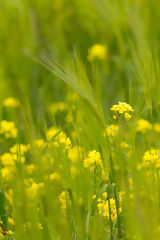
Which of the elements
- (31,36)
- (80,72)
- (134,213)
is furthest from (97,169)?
(31,36)

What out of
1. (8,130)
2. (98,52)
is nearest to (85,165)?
(8,130)

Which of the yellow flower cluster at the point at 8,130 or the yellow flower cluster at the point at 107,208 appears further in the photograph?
the yellow flower cluster at the point at 8,130

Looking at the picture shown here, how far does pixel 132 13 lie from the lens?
1.77m

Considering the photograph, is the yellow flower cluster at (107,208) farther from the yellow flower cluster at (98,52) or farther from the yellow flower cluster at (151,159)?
the yellow flower cluster at (98,52)

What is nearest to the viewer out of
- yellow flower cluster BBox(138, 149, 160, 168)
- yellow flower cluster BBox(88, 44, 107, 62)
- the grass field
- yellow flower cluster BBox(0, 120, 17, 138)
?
the grass field

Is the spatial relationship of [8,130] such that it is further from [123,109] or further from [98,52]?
[98,52]

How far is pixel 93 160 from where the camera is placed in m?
0.99

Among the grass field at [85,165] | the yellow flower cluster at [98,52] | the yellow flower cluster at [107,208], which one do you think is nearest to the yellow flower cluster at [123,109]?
the grass field at [85,165]

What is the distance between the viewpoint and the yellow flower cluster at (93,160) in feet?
3.24

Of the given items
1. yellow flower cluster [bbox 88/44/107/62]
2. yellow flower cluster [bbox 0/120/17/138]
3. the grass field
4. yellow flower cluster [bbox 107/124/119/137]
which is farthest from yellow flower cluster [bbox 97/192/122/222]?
yellow flower cluster [bbox 88/44/107/62]

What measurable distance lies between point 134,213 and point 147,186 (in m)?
0.10

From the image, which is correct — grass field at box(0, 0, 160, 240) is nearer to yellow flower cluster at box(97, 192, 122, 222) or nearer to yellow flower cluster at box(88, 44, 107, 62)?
yellow flower cluster at box(97, 192, 122, 222)

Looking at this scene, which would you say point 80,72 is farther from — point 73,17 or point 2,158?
point 73,17

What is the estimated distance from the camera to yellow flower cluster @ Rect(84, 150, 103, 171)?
99 cm
